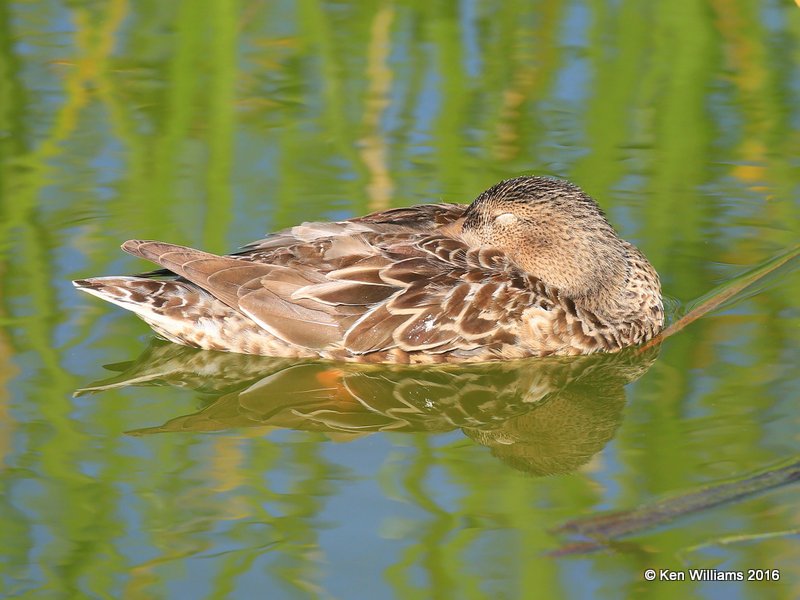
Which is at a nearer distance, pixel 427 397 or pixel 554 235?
pixel 427 397

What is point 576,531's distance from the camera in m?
5.73

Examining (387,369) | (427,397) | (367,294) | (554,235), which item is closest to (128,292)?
(367,294)

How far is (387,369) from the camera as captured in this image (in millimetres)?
7754

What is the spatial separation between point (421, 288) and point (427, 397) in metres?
0.67

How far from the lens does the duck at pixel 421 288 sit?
769cm

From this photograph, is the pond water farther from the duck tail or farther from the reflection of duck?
the duck tail

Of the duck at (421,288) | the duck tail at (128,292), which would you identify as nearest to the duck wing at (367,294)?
the duck at (421,288)

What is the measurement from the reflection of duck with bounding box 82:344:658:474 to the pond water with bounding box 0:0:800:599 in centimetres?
2

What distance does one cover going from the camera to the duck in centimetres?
769

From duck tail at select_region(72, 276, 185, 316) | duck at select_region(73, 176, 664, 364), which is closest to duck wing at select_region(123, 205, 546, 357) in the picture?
duck at select_region(73, 176, 664, 364)

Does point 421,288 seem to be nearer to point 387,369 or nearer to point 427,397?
point 387,369

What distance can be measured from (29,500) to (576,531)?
245 centimetres

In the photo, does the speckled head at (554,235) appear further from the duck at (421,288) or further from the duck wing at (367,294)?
the duck wing at (367,294)

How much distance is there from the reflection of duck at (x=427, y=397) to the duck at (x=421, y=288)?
97 mm
